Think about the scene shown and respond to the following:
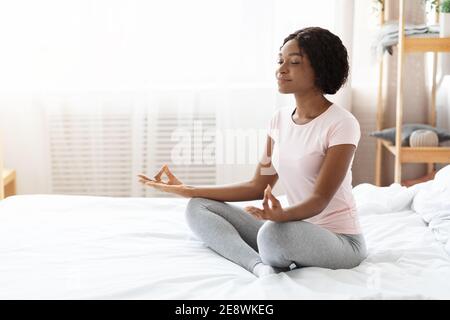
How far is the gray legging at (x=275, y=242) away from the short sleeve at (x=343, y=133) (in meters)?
0.20

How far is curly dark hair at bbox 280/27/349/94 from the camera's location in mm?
1560

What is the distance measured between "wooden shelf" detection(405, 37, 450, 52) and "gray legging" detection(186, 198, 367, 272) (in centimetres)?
128

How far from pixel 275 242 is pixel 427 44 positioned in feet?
4.95

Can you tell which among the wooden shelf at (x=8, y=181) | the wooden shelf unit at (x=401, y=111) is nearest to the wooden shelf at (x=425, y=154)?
the wooden shelf unit at (x=401, y=111)

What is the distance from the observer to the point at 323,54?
1.56 m

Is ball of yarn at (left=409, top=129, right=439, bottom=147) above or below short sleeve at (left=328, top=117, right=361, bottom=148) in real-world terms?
below

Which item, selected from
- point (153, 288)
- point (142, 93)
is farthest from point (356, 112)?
point (153, 288)

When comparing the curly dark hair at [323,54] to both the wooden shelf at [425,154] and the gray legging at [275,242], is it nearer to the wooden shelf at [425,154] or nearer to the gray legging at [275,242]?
the gray legging at [275,242]

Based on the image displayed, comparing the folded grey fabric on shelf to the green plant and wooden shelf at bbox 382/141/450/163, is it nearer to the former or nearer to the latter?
the green plant

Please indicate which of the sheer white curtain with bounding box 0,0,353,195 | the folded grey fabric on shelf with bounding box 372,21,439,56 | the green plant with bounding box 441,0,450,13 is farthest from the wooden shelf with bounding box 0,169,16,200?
the green plant with bounding box 441,0,450,13

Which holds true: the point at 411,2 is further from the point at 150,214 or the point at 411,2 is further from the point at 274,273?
the point at 274,273

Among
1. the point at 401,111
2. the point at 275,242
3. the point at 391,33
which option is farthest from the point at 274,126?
the point at 391,33

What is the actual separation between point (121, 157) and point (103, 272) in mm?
1814
